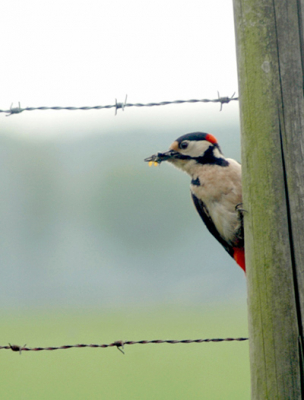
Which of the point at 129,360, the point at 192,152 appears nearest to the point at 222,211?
the point at 192,152

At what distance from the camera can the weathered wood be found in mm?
2182

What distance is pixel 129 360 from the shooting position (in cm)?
3162

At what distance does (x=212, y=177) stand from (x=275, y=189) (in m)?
1.55

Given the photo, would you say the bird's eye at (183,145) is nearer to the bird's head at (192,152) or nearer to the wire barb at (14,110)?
the bird's head at (192,152)

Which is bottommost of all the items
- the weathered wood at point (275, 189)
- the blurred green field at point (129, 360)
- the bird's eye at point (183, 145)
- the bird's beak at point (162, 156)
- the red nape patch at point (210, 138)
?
the blurred green field at point (129, 360)

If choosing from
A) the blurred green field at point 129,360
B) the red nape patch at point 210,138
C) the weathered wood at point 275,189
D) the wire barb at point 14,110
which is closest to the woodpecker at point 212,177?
the red nape patch at point 210,138

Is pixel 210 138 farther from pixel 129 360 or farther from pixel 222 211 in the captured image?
pixel 129 360

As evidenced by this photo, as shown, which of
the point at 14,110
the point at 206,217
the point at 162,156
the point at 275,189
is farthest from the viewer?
the point at 206,217

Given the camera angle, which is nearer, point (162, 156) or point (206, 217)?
point (162, 156)

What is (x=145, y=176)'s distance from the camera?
61.9 meters

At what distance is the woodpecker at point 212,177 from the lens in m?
3.69

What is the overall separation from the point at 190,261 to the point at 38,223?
18062 mm

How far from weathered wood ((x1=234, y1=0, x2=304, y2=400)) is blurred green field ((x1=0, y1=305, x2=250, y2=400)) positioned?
1886 centimetres

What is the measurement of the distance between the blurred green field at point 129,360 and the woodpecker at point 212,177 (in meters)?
17.6
